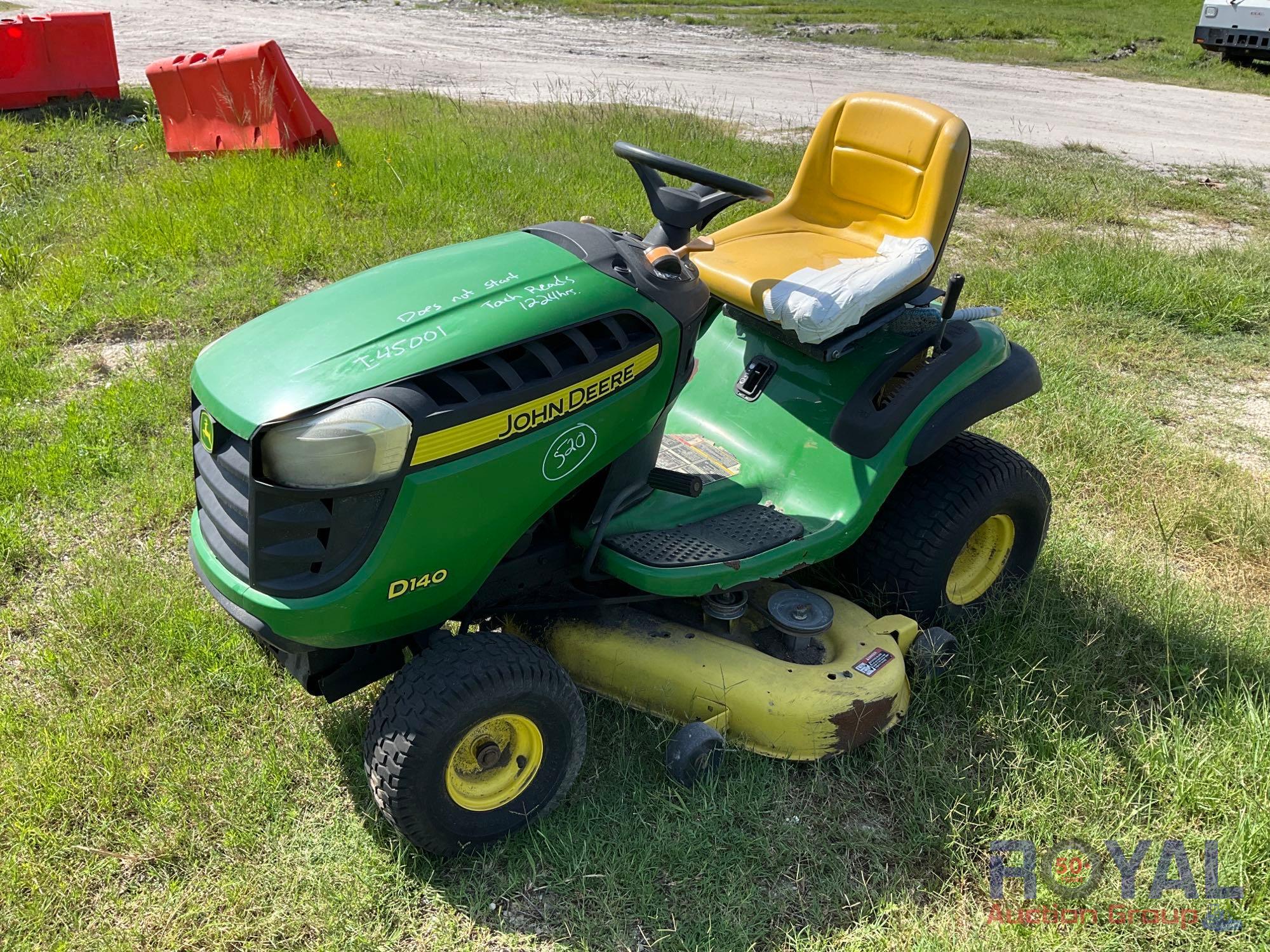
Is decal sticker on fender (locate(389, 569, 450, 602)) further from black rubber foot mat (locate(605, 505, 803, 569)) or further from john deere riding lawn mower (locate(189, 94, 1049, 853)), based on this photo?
black rubber foot mat (locate(605, 505, 803, 569))

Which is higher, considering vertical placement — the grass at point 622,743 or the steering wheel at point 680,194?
the steering wheel at point 680,194

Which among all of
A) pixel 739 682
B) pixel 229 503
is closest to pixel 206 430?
pixel 229 503

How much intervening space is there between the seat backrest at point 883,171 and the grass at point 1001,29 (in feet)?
40.8

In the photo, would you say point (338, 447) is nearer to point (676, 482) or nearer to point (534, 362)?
point (534, 362)

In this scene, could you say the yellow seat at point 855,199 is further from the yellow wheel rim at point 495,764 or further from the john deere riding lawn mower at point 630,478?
the yellow wheel rim at point 495,764

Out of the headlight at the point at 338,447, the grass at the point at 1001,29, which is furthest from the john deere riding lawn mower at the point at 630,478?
the grass at the point at 1001,29

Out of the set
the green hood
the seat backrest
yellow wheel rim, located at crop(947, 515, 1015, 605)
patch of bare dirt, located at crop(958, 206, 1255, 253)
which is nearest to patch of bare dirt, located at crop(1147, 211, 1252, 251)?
patch of bare dirt, located at crop(958, 206, 1255, 253)

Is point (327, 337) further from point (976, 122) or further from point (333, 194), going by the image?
point (976, 122)

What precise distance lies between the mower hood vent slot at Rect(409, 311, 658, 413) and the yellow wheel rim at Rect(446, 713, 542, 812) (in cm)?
66

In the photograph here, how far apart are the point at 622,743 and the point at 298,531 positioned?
953 mm

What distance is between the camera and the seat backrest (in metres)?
2.84

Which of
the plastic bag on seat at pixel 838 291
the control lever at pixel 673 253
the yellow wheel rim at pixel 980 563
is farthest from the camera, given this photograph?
the yellow wheel rim at pixel 980 563

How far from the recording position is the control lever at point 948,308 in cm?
257

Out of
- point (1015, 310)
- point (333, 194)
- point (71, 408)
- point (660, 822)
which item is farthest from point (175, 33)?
point (660, 822)
